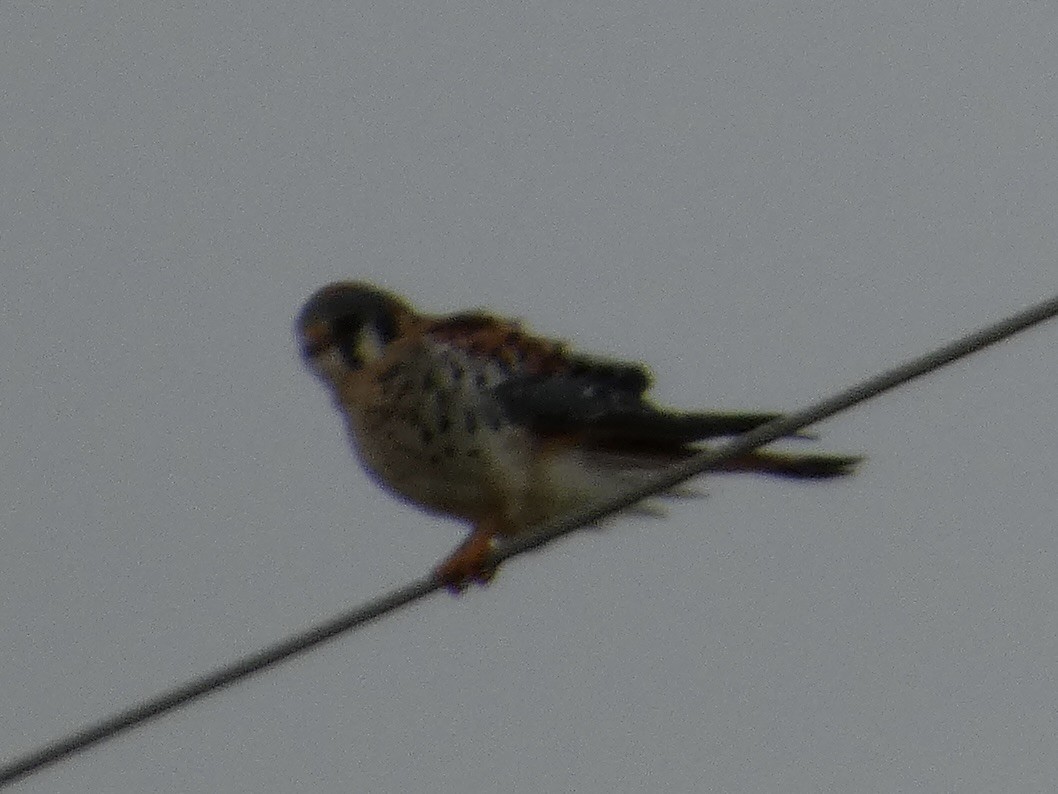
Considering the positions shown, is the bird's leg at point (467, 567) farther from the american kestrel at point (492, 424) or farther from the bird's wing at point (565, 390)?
the bird's wing at point (565, 390)

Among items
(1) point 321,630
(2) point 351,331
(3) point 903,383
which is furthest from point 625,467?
(3) point 903,383

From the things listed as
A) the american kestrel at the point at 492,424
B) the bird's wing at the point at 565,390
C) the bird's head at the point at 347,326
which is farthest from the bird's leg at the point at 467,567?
the bird's head at the point at 347,326

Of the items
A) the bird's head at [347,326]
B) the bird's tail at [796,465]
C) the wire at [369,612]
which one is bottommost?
the wire at [369,612]

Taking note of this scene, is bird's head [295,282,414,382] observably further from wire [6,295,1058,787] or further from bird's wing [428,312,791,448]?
wire [6,295,1058,787]

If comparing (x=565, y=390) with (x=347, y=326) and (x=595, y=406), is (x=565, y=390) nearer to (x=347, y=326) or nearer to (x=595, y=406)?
(x=595, y=406)

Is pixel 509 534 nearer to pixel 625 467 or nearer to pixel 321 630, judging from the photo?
pixel 625 467

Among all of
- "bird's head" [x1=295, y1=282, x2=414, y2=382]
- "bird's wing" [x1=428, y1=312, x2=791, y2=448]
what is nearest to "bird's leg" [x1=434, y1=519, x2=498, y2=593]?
"bird's wing" [x1=428, y1=312, x2=791, y2=448]
